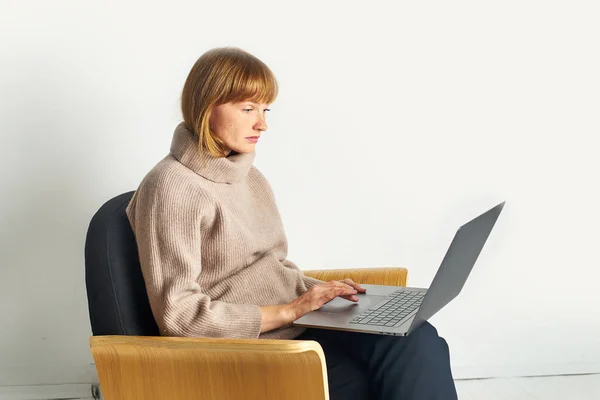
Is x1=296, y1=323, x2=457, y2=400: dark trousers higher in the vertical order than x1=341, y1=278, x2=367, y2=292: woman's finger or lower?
lower

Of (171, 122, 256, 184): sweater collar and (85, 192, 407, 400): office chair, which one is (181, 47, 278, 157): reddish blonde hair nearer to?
(171, 122, 256, 184): sweater collar

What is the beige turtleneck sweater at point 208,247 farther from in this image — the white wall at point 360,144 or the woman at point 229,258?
the white wall at point 360,144

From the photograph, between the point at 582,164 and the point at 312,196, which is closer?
the point at 312,196

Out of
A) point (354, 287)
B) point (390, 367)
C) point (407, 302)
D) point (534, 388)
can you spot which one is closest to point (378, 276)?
point (354, 287)

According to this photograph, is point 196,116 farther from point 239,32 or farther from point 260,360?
point 239,32

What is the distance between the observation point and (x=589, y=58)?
269 cm

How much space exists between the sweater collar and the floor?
129 centimetres

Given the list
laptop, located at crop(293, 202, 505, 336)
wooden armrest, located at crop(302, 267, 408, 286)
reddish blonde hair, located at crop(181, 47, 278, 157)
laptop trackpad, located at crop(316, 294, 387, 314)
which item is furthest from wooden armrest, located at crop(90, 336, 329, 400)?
wooden armrest, located at crop(302, 267, 408, 286)

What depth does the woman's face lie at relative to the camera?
168 centimetres

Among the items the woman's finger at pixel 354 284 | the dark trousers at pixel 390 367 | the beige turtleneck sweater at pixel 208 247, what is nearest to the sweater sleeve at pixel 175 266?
the beige turtleneck sweater at pixel 208 247

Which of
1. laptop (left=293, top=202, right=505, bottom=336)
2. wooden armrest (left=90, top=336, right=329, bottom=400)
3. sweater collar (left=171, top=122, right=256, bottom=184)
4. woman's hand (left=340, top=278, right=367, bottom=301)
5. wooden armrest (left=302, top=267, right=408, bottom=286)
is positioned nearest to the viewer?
wooden armrest (left=90, top=336, right=329, bottom=400)

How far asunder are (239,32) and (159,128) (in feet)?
1.23

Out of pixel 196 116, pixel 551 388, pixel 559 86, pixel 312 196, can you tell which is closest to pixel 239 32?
pixel 312 196

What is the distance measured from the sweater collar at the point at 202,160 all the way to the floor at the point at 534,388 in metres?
1.29
